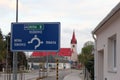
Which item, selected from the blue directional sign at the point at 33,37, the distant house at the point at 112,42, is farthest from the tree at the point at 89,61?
the blue directional sign at the point at 33,37

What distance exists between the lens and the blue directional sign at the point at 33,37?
12.7 meters

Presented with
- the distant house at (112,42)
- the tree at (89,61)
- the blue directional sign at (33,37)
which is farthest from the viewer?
the tree at (89,61)

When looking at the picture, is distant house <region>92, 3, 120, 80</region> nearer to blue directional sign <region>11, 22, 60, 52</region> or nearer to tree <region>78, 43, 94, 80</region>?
blue directional sign <region>11, 22, 60, 52</region>

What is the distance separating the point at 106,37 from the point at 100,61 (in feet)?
14.4

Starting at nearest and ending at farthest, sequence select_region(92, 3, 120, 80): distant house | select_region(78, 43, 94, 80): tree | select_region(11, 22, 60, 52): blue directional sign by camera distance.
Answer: select_region(11, 22, 60, 52): blue directional sign, select_region(92, 3, 120, 80): distant house, select_region(78, 43, 94, 80): tree

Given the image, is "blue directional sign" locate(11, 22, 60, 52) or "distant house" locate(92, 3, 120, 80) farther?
"distant house" locate(92, 3, 120, 80)

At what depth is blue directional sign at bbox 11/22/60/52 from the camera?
41.8 ft

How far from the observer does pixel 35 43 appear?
1276 centimetres

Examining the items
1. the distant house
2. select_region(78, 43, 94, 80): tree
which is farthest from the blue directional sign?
select_region(78, 43, 94, 80): tree

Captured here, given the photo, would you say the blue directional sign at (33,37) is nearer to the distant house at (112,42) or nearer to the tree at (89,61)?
the distant house at (112,42)

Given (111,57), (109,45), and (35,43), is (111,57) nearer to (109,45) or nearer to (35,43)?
(109,45)

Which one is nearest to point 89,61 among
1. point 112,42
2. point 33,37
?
point 112,42

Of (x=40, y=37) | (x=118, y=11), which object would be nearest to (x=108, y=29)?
(x=118, y=11)

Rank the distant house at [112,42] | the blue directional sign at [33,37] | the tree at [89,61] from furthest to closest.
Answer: the tree at [89,61], the distant house at [112,42], the blue directional sign at [33,37]
